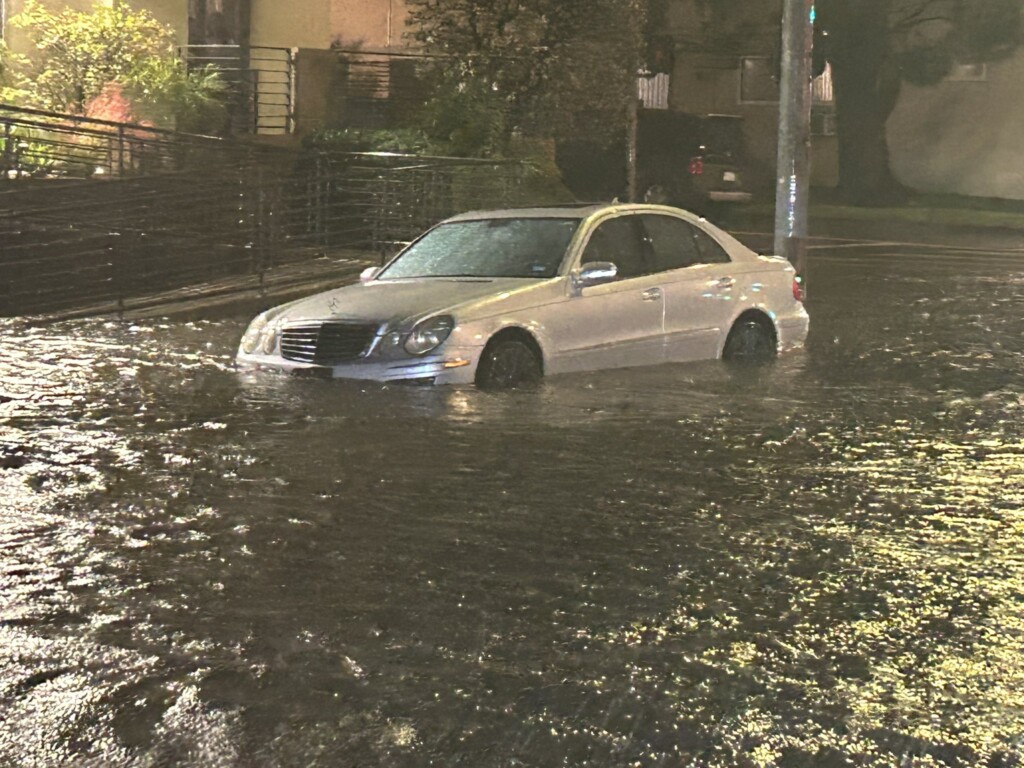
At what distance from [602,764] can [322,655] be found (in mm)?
1266

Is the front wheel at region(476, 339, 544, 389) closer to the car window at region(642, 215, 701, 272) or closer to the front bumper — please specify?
the front bumper

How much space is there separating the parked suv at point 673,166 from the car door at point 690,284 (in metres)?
18.5

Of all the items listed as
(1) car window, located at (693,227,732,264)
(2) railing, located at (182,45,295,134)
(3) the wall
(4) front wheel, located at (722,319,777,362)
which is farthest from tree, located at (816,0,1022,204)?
(1) car window, located at (693,227,732,264)

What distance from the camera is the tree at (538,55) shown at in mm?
25125

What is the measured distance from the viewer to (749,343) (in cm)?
1267

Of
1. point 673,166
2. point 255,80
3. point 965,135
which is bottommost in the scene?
point 673,166

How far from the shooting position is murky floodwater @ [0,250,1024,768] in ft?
15.1

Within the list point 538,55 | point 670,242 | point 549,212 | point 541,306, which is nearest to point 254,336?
point 541,306

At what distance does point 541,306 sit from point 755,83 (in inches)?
1360

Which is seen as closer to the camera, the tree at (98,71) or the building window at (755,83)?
the tree at (98,71)

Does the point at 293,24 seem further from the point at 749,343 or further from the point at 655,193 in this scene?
the point at 749,343

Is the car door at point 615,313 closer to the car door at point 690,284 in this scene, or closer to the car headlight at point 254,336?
the car door at point 690,284


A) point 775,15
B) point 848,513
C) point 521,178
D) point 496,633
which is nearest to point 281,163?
point 521,178

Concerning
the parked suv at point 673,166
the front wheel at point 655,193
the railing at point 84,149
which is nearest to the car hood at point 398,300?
Answer: the railing at point 84,149
